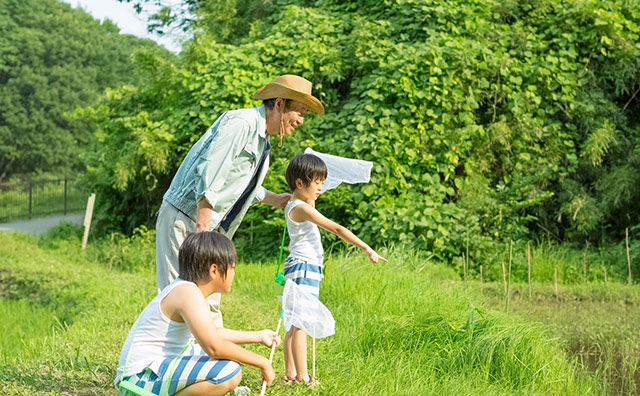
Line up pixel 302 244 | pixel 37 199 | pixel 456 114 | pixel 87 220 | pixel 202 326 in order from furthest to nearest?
pixel 37 199 → pixel 87 220 → pixel 456 114 → pixel 302 244 → pixel 202 326

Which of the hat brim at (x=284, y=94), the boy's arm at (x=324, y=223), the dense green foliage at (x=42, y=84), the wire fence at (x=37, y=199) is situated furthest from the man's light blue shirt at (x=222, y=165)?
the dense green foliage at (x=42, y=84)

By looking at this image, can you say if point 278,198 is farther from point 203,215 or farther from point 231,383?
point 231,383

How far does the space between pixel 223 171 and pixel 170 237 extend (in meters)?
0.51

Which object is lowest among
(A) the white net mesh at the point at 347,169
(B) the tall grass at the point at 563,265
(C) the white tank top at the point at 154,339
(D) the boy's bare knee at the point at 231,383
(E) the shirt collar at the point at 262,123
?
(B) the tall grass at the point at 563,265

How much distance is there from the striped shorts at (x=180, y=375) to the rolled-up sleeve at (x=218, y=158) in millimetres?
917

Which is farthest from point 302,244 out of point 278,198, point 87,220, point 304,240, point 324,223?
point 87,220

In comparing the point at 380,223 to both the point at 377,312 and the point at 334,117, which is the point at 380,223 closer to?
the point at 334,117

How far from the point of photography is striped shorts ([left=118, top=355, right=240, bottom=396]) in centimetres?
304

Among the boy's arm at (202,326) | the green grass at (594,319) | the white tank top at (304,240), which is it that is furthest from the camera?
the green grass at (594,319)

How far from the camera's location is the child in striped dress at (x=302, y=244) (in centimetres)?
407

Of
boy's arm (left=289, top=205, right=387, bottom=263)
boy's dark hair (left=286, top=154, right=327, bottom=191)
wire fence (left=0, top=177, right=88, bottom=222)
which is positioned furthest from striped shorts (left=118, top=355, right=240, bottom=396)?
wire fence (left=0, top=177, right=88, bottom=222)

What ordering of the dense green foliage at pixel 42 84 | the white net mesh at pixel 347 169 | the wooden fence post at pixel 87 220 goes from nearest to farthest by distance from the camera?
the white net mesh at pixel 347 169 < the wooden fence post at pixel 87 220 < the dense green foliage at pixel 42 84

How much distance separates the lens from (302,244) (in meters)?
4.17

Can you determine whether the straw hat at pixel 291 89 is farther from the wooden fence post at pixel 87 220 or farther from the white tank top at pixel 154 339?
the wooden fence post at pixel 87 220
